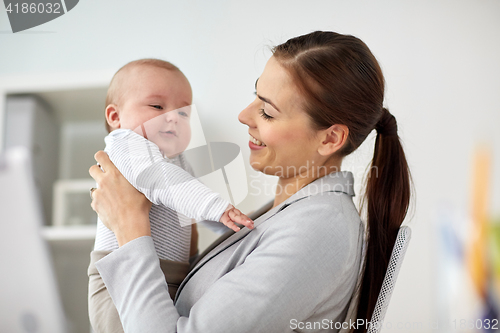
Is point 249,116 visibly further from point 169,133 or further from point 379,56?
point 379,56

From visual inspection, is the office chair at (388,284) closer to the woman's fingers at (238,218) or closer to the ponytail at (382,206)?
the ponytail at (382,206)

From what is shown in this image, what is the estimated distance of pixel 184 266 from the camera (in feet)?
3.14

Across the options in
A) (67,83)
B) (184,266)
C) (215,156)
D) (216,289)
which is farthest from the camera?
(67,83)

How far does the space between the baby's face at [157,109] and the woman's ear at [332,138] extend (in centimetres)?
36

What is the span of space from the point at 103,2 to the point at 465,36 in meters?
1.47

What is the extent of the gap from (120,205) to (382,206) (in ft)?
2.03

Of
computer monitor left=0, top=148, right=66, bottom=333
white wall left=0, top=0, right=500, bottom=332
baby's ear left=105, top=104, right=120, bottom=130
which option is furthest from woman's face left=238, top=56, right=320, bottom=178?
computer monitor left=0, top=148, right=66, bottom=333

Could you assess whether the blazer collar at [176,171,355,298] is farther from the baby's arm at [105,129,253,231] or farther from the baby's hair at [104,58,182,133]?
the baby's hair at [104,58,182,133]

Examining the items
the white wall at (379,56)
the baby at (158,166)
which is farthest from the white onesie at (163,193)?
the white wall at (379,56)

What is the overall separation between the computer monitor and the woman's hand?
624mm

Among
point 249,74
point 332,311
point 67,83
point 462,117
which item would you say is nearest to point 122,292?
point 332,311

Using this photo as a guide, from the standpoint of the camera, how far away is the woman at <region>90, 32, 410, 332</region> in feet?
2.18

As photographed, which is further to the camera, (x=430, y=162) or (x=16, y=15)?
(x=16, y=15)

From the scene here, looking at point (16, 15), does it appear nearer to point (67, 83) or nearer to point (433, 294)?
point (67, 83)
